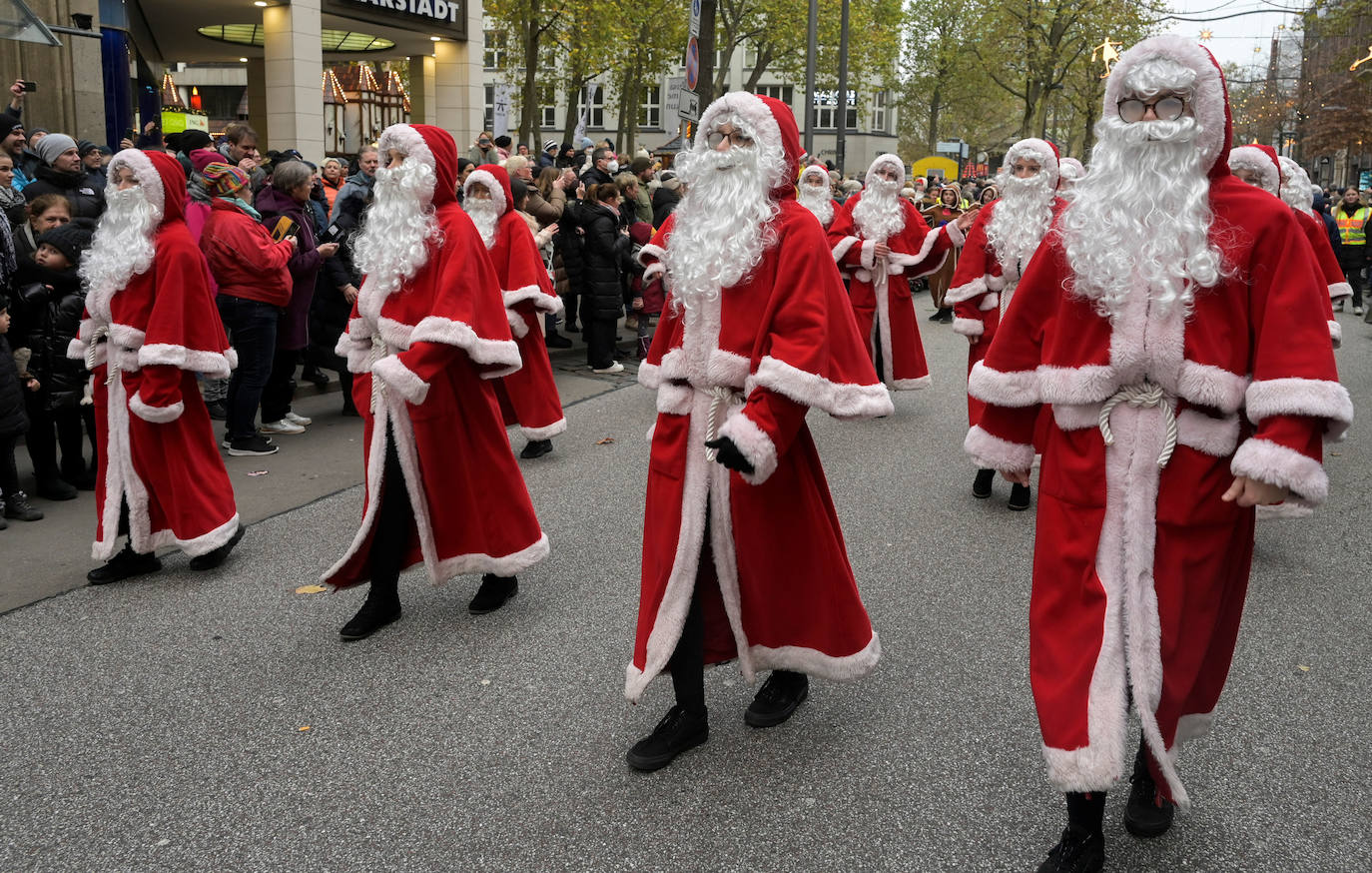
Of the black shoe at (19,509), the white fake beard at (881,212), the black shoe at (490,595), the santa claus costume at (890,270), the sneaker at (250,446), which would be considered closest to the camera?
the black shoe at (490,595)

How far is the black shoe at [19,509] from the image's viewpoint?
21.7 feet

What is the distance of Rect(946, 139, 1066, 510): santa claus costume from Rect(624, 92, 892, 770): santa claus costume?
3.95 meters

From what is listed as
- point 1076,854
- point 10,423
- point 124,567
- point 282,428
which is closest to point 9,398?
point 10,423

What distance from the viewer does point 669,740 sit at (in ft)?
12.2

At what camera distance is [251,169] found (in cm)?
1083

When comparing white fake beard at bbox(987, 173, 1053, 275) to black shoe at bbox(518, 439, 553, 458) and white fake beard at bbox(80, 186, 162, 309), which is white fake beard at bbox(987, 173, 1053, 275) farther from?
white fake beard at bbox(80, 186, 162, 309)

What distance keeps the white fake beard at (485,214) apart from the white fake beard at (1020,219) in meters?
3.49

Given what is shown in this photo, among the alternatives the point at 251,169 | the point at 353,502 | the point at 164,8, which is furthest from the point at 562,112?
the point at 353,502

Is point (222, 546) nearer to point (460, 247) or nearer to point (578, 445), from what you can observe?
point (460, 247)

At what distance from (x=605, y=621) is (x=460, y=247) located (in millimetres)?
1727

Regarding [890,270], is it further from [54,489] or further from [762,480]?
[762,480]

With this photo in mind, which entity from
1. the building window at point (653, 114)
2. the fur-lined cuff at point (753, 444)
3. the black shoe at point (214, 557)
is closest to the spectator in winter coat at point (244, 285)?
the black shoe at point (214, 557)

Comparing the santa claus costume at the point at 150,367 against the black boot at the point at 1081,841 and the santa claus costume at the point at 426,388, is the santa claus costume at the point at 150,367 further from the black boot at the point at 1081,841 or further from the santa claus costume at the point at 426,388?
the black boot at the point at 1081,841

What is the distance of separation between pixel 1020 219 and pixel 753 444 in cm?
495
